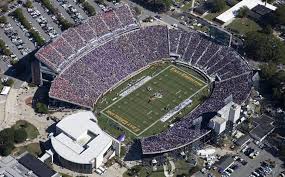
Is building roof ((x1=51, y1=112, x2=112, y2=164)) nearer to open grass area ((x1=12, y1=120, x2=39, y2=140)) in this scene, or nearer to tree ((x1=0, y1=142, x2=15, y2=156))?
open grass area ((x1=12, y1=120, x2=39, y2=140))

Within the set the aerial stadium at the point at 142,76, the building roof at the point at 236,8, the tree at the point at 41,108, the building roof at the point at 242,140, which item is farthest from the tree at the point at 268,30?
the tree at the point at 41,108

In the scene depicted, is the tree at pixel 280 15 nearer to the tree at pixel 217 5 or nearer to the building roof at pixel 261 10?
the building roof at pixel 261 10

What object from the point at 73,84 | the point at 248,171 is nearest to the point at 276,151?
the point at 248,171

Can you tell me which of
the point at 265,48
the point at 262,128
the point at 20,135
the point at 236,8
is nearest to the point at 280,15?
the point at 236,8

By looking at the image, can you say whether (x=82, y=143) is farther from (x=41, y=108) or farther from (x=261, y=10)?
(x=261, y=10)

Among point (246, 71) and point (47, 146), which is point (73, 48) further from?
point (246, 71)

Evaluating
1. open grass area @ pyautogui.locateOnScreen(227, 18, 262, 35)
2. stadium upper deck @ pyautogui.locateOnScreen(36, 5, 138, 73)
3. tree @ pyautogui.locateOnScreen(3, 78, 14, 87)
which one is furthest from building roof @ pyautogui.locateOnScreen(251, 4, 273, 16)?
tree @ pyautogui.locateOnScreen(3, 78, 14, 87)
